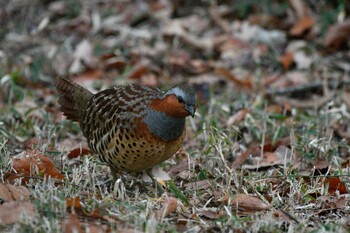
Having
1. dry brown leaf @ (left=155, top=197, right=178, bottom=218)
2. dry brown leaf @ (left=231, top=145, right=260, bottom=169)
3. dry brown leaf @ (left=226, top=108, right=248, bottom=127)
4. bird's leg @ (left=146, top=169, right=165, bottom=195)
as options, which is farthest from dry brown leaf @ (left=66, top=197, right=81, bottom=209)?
dry brown leaf @ (left=226, top=108, right=248, bottom=127)

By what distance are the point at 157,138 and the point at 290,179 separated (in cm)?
101

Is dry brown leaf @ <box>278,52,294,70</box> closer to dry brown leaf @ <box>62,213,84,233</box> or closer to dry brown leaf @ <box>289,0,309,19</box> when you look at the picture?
dry brown leaf @ <box>289,0,309,19</box>

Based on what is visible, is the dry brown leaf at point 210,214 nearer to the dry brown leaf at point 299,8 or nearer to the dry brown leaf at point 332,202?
the dry brown leaf at point 332,202

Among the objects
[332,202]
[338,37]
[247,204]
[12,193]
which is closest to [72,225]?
[12,193]

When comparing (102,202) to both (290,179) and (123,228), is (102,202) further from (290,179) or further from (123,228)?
(290,179)

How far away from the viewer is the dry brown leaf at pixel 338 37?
912 cm

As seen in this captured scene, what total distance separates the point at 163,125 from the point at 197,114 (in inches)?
80.3

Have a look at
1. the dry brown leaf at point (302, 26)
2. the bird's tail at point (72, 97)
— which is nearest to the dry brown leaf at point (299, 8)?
the dry brown leaf at point (302, 26)

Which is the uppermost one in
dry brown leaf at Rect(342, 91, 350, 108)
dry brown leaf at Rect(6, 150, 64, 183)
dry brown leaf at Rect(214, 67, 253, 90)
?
dry brown leaf at Rect(6, 150, 64, 183)

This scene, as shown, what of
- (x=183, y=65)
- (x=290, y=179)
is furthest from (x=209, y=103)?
(x=290, y=179)

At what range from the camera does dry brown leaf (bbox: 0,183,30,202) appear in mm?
4227

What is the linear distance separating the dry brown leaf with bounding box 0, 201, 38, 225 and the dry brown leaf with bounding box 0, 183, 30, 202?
0.44ft

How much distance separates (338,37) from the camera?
912 cm

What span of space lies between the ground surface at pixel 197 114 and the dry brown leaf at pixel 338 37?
0.02m
